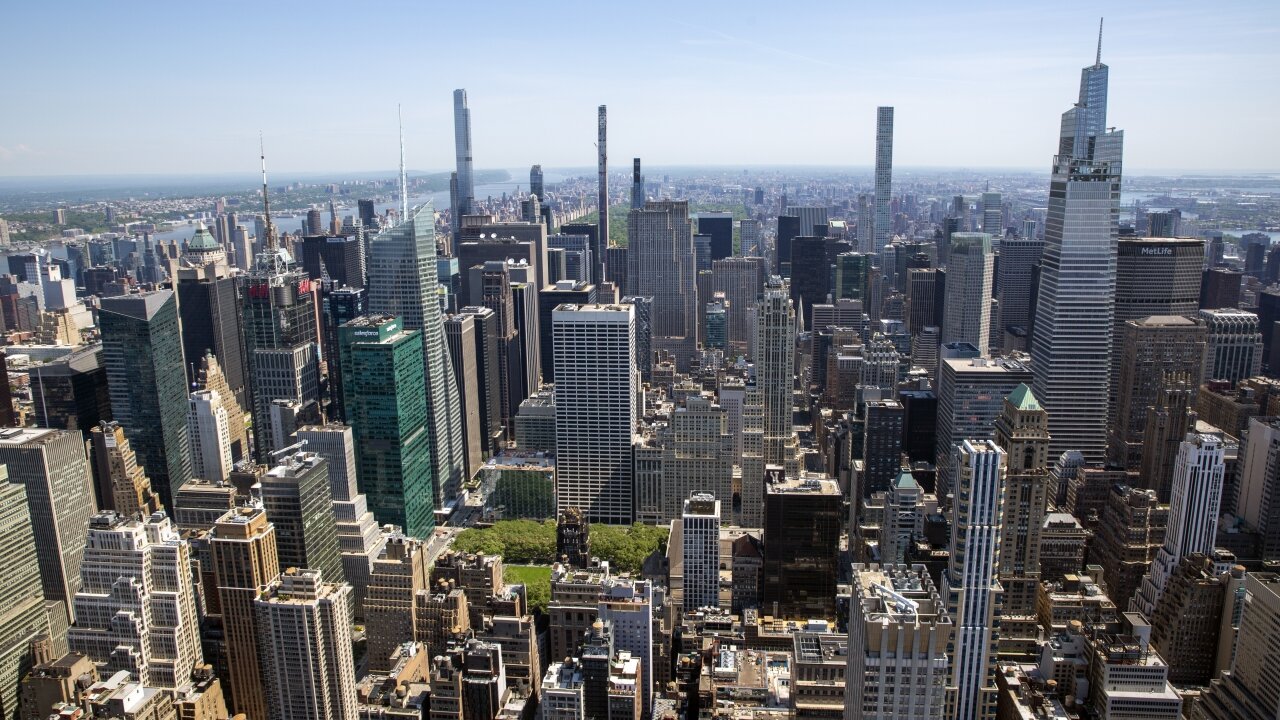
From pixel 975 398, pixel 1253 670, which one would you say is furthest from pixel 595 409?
pixel 1253 670

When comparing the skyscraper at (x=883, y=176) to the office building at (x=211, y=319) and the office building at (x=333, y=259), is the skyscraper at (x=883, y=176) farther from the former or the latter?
the office building at (x=211, y=319)

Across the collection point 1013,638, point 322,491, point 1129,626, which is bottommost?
point 1013,638

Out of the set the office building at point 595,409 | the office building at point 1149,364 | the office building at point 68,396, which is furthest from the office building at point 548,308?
the office building at point 1149,364

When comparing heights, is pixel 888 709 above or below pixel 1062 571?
above

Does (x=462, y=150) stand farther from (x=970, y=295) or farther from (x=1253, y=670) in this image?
(x=1253, y=670)

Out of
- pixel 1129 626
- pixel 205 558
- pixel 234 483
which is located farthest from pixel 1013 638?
pixel 234 483

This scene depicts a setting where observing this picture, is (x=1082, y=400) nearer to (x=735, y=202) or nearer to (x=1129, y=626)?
(x=1129, y=626)

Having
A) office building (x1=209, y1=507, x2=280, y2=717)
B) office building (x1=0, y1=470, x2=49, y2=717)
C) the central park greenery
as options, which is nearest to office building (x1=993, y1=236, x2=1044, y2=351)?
the central park greenery
